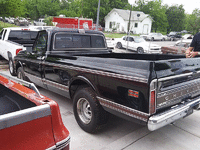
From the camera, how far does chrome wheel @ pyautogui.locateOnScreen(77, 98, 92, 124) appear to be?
3.69 m

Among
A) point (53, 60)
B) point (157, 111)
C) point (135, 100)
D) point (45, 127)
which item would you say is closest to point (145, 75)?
point (135, 100)

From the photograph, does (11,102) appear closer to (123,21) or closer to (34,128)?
(34,128)

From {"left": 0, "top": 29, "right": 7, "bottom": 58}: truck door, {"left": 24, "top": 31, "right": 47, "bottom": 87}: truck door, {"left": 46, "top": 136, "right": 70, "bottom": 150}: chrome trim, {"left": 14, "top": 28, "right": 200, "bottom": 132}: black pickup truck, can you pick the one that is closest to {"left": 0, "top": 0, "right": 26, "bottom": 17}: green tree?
{"left": 0, "top": 29, "right": 7, "bottom": 58}: truck door

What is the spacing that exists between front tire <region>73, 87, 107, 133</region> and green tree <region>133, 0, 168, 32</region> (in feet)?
179

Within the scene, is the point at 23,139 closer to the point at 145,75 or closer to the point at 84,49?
the point at 145,75

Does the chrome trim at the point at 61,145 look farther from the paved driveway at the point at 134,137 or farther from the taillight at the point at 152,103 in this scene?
the paved driveway at the point at 134,137

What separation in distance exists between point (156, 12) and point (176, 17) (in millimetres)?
7271

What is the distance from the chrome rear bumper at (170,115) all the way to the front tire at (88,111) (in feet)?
3.50

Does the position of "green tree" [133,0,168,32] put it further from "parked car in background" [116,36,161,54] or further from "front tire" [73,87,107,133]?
"front tire" [73,87,107,133]

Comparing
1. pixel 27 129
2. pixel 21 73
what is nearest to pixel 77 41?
pixel 21 73

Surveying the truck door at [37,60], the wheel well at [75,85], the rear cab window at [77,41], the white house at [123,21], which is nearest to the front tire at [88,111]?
the wheel well at [75,85]

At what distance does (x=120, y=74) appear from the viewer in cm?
284

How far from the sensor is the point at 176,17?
5919 centimetres

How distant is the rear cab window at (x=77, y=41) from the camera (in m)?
4.65
